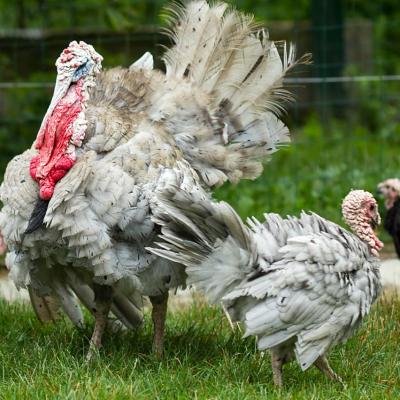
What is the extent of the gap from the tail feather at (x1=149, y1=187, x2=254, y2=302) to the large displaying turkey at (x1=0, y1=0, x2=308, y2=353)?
223mm

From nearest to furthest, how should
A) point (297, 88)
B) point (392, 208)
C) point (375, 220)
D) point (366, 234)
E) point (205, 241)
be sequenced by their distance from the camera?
1. point (205, 241)
2. point (366, 234)
3. point (375, 220)
4. point (392, 208)
5. point (297, 88)

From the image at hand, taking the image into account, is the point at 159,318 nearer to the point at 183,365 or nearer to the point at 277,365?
the point at 183,365

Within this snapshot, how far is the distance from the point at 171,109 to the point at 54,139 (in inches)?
32.2

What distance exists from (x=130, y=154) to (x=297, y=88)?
19.2 ft

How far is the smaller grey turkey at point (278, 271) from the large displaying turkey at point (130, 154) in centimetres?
29

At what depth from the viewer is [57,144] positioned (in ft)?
18.8

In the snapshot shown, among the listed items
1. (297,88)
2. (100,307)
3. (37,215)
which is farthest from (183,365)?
(297,88)

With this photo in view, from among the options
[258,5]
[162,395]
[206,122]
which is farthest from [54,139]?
[258,5]

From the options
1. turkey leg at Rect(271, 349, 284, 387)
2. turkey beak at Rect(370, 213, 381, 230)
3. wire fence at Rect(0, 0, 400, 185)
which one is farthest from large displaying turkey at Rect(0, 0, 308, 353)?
wire fence at Rect(0, 0, 400, 185)

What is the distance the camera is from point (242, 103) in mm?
6609

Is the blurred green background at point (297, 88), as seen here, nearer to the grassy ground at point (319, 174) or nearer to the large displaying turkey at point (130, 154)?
the grassy ground at point (319, 174)

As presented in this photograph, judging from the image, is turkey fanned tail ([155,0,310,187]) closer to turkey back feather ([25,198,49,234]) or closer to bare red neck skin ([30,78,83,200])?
bare red neck skin ([30,78,83,200])

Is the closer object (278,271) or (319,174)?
(278,271)

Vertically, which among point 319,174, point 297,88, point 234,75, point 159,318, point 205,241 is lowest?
point 159,318
